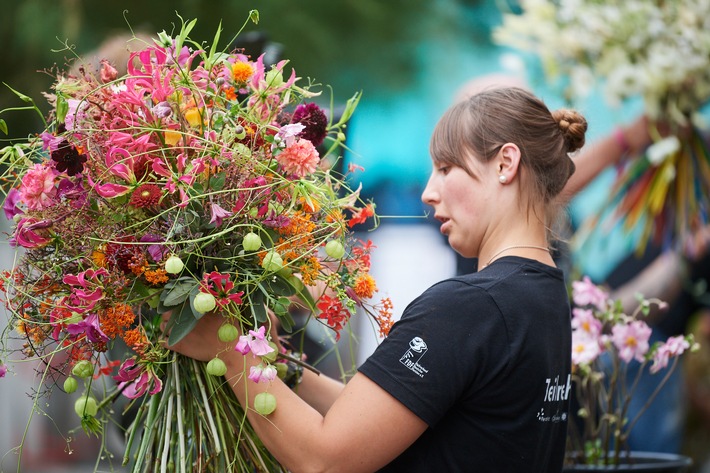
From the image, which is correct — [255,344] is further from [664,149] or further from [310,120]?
[664,149]

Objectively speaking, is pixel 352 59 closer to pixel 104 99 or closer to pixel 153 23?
pixel 153 23

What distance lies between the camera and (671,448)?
3109 millimetres

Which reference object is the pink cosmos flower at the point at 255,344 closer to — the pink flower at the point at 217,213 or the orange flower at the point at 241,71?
the pink flower at the point at 217,213

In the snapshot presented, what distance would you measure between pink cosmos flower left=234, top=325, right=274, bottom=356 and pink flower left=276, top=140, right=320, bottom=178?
0.23 metres

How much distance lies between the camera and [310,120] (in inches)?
52.6

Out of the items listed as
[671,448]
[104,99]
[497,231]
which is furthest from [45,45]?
[671,448]

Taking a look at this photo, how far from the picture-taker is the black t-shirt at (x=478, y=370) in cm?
120

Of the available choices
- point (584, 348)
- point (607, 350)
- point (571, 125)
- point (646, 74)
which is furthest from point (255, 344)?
point (646, 74)

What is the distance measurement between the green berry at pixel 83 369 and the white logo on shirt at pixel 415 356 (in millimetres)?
456

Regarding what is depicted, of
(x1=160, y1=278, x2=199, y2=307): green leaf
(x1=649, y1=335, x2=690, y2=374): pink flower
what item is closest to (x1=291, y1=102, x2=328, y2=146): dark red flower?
(x1=160, y1=278, x2=199, y2=307): green leaf

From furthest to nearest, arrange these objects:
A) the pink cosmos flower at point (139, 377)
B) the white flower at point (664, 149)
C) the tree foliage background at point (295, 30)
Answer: the tree foliage background at point (295, 30), the white flower at point (664, 149), the pink cosmos flower at point (139, 377)

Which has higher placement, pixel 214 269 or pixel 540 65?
pixel 540 65

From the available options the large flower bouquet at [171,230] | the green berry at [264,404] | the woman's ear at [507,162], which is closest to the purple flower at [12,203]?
the large flower bouquet at [171,230]

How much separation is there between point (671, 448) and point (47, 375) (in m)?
2.52
